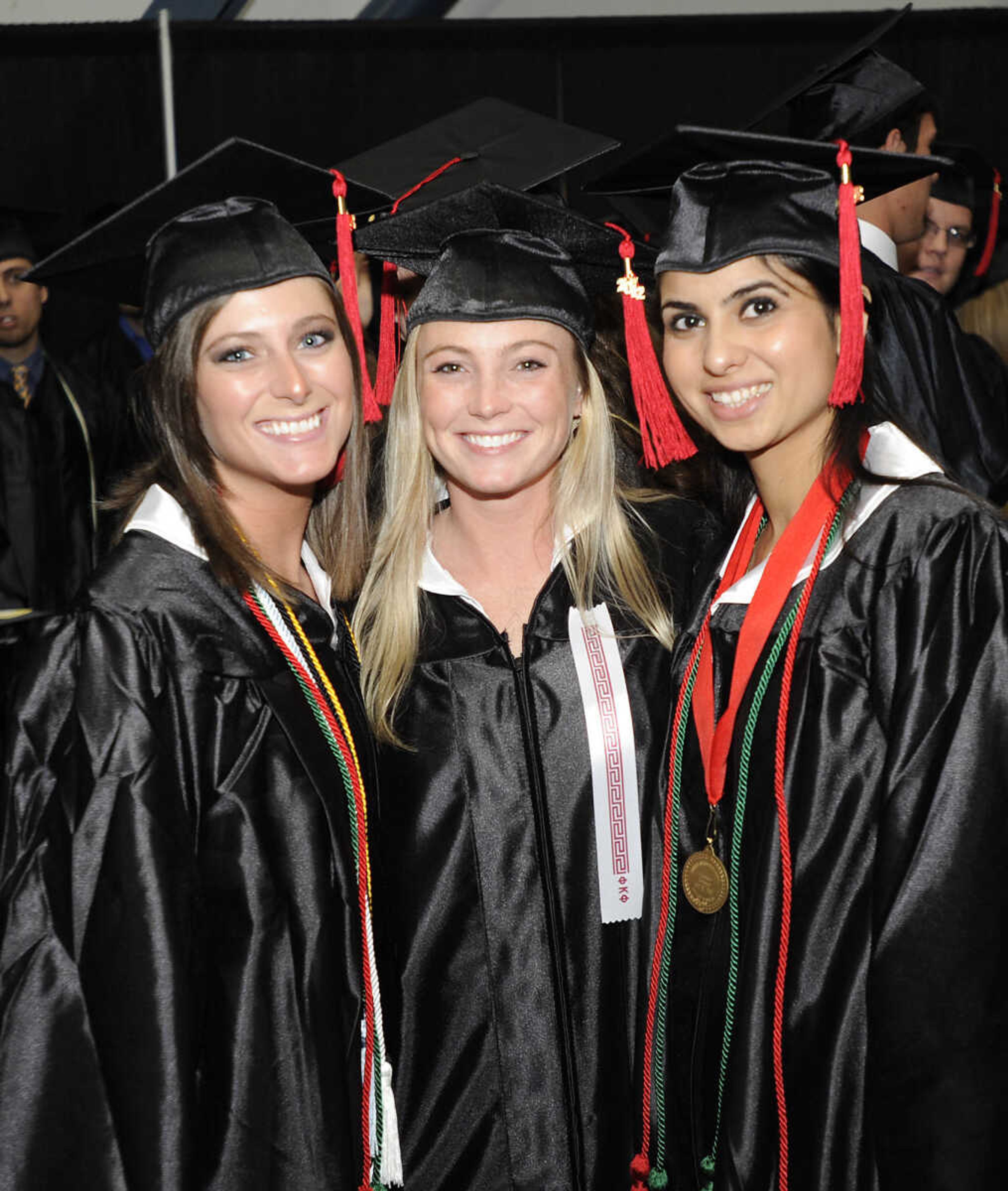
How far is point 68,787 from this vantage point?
1.99m

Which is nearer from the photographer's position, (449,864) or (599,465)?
(449,864)

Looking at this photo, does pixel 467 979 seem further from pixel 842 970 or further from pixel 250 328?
pixel 250 328

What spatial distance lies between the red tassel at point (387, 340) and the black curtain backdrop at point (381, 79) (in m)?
3.89

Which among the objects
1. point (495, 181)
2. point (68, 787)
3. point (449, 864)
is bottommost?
point (449, 864)

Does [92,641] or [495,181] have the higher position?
[495,181]

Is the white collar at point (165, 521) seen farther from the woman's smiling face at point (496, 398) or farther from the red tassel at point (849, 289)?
the red tassel at point (849, 289)

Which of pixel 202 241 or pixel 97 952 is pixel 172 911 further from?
pixel 202 241

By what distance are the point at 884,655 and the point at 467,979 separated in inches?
37.3

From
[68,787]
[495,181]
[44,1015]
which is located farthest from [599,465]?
[44,1015]

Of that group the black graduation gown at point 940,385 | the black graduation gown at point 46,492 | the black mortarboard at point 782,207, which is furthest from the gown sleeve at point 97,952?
the black graduation gown at point 46,492

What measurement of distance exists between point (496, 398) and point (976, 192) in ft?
9.89

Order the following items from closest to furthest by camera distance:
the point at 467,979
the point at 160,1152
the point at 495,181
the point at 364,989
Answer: the point at 160,1152
the point at 364,989
the point at 467,979
the point at 495,181

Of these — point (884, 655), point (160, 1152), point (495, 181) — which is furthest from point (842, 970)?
point (495, 181)

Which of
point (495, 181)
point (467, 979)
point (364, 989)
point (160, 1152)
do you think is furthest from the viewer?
point (495, 181)
